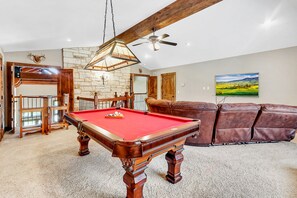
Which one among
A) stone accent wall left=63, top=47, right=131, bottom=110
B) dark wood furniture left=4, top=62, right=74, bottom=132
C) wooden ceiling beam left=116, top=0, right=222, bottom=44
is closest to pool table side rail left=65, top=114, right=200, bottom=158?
wooden ceiling beam left=116, top=0, right=222, bottom=44

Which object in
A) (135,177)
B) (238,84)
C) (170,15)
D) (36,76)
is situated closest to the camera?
(135,177)

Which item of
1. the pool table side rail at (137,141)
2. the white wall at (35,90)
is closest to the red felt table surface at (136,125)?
the pool table side rail at (137,141)

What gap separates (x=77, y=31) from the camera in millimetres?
4078

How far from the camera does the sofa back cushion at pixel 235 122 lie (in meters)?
2.85

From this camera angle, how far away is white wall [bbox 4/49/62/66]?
4.51m

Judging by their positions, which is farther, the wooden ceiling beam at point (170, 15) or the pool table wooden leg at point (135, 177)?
the wooden ceiling beam at point (170, 15)

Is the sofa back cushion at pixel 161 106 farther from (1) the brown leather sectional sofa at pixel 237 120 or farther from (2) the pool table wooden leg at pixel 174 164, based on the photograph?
(2) the pool table wooden leg at pixel 174 164

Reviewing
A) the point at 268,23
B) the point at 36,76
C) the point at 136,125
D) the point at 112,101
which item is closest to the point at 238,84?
the point at 268,23

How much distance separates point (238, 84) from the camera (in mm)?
5488

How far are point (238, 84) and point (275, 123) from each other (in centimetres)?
271

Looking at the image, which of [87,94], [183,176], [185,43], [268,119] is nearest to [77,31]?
[87,94]

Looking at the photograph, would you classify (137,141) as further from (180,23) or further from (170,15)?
(180,23)

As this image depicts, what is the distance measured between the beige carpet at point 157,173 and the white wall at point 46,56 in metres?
2.90

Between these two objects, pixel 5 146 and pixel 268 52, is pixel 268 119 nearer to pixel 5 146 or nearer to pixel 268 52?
pixel 268 52
